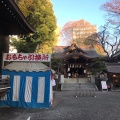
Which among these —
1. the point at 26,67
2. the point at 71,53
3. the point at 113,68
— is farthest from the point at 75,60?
the point at 26,67

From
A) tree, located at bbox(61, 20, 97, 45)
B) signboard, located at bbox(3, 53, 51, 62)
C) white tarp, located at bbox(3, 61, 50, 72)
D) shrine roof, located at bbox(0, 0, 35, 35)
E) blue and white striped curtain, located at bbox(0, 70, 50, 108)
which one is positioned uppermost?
tree, located at bbox(61, 20, 97, 45)

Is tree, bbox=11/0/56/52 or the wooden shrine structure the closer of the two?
tree, bbox=11/0/56/52

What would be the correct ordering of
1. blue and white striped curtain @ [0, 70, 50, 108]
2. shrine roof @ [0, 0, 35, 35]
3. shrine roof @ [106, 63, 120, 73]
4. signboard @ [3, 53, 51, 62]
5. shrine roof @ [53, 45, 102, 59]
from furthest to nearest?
shrine roof @ [53, 45, 102, 59], shrine roof @ [106, 63, 120, 73], signboard @ [3, 53, 51, 62], blue and white striped curtain @ [0, 70, 50, 108], shrine roof @ [0, 0, 35, 35]

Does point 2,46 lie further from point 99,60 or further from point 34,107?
point 99,60

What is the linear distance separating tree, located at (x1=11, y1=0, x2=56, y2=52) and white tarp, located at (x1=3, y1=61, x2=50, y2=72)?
41.6 ft

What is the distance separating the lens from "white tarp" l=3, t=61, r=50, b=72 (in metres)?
12.3

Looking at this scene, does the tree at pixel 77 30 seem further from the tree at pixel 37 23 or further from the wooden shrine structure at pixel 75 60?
the tree at pixel 37 23

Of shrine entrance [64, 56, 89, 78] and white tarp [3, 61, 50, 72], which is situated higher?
shrine entrance [64, 56, 89, 78]

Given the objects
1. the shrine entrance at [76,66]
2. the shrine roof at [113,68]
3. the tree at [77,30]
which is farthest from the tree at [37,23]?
the tree at [77,30]

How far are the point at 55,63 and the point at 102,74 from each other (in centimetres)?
713

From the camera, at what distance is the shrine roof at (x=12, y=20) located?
7.70 metres

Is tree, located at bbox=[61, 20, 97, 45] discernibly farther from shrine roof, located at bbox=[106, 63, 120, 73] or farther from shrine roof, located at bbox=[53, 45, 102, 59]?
shrine roof, located at bbox=[106, 63, 120, 73]

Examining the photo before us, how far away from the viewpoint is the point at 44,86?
39.7 ft

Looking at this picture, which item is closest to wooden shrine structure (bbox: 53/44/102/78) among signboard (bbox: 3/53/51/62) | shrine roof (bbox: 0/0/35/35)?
signboard (bbox: 3/53/51/62)
